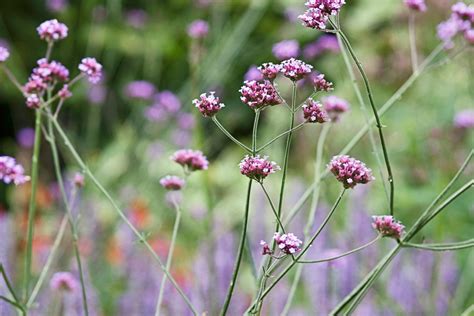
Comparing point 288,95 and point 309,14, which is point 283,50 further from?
point 288,95

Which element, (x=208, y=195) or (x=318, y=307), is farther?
(x=318, y=307)

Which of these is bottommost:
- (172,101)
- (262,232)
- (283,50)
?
(283,50)

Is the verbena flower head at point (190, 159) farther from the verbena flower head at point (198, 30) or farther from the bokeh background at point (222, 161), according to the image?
the verbena flower head at point (198, 30)

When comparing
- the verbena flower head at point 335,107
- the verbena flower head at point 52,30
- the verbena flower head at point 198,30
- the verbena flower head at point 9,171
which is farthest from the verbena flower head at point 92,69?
the verbena flower head at point 198,30

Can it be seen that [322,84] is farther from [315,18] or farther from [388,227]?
[388,227]

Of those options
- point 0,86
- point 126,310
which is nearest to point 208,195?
point 126,310

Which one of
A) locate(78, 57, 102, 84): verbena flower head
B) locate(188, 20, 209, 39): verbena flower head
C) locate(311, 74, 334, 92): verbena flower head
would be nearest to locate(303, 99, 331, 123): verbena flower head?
locate(311, 74, 334, 92): verbena flower head
